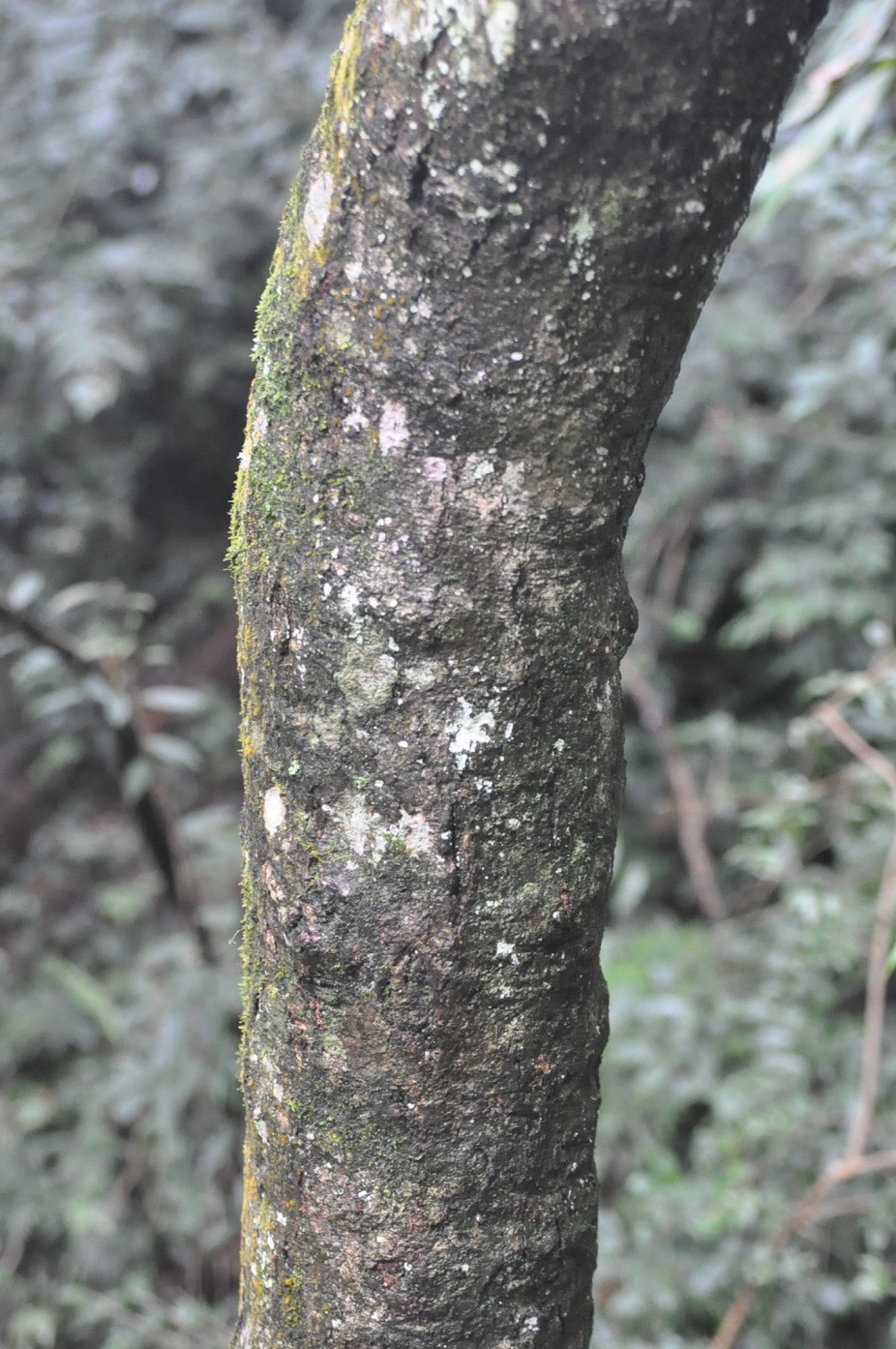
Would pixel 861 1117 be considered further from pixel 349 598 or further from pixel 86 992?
pixel 86 992

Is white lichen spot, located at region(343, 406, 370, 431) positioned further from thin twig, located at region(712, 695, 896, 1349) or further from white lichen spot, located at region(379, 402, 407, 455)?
thin twig, located at region(712, 695, 896, 1349)

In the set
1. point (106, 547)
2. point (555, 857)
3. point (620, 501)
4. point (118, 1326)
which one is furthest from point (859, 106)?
point (106, 547)

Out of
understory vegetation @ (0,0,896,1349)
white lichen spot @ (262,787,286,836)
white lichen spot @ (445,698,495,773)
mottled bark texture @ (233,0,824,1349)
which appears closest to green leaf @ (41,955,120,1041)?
understory vegetation @ (0,0,896,1349)

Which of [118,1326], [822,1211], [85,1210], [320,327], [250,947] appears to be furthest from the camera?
[85,1210]

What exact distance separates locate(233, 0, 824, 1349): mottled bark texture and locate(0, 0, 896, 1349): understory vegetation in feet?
3.64

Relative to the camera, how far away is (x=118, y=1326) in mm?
2256

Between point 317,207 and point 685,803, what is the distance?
2528 mm

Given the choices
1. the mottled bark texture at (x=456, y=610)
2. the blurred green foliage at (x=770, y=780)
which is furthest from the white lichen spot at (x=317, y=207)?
the blurred green foliage at (x=770, y=780)

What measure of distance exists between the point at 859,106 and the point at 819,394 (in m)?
1.35

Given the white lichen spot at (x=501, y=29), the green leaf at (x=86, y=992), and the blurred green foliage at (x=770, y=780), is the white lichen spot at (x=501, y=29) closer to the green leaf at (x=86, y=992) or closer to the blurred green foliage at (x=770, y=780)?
the blurred green foliage at (x=770, y=780)

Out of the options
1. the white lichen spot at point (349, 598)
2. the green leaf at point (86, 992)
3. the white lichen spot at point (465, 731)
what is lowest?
the green leaf at point (86, 992)

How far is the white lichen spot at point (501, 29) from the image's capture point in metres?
0.48

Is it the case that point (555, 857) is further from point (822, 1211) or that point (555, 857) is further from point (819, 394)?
point (819, 394)

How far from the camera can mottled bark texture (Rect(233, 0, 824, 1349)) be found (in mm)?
506
